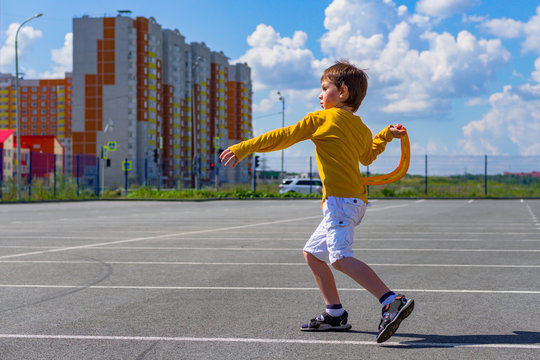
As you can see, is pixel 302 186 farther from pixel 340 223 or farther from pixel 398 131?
pixel 340 223

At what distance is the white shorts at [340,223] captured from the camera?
4273 mm

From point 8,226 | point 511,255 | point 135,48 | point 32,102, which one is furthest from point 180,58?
point 511,255

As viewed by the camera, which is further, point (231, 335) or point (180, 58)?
point (180, 58)

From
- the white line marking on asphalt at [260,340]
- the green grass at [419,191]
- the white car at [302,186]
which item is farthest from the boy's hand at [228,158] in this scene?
the white car at [302,186]

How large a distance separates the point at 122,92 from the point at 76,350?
309ft

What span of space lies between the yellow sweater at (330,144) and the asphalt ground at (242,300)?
1.03 metres

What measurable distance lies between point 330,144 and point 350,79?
0.47m

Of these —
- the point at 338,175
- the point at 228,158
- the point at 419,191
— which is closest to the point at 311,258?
the point at 338,175

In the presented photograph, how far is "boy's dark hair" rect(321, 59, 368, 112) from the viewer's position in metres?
4.51

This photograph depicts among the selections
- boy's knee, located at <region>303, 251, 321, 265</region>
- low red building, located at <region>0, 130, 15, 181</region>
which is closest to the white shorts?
boy's knee, located at <region>303, 251, 321, 265</region>

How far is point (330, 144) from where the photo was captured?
14.5ft

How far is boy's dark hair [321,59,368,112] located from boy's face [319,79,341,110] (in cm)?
3

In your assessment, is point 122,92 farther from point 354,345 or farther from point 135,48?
point 354,345

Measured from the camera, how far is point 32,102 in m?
160
